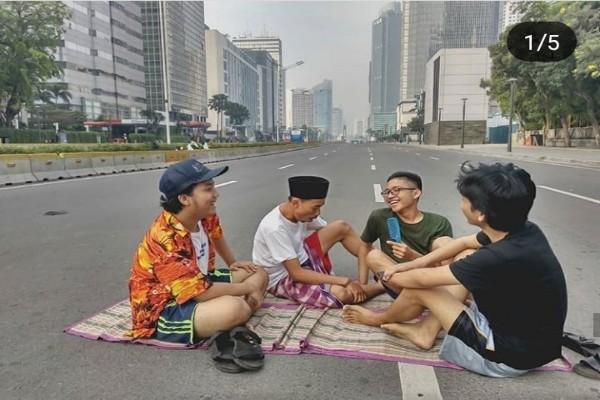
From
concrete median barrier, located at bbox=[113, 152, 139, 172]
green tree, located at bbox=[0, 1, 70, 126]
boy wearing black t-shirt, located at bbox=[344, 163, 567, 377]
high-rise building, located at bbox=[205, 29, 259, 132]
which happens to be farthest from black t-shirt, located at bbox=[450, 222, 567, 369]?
high-rise building, located at bbox=[205, 29, 259, 132]

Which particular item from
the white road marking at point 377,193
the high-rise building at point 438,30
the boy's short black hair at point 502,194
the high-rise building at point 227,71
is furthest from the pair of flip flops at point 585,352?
the high-rise building at point 438,30

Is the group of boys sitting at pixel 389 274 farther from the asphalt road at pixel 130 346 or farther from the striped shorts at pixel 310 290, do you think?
the asphalt road at pixel 130 346

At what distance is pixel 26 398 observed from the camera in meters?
2.35

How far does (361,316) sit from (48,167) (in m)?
13.2

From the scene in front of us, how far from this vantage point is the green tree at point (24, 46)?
3575 cm

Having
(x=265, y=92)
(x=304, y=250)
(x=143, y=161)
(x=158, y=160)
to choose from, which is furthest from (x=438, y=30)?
(x=304, y=250)

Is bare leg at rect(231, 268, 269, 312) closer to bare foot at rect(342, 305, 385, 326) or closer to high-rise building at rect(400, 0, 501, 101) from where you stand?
bare foot at rect(342, 305, 385, 326)

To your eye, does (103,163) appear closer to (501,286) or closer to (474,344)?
(474,344)

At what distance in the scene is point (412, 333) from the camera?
2953 mm

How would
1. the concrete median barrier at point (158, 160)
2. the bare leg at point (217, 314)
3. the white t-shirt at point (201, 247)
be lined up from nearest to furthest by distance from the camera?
the bare leg at point (217, 314), the white t-shirt at point (201, 247), the concrete median barrier at point (158, 160)

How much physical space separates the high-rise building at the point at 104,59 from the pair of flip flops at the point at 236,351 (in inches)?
3038

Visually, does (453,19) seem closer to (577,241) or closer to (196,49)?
(196,49)

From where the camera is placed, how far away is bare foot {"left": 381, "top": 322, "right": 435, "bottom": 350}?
2.88m

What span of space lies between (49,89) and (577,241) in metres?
75.3
